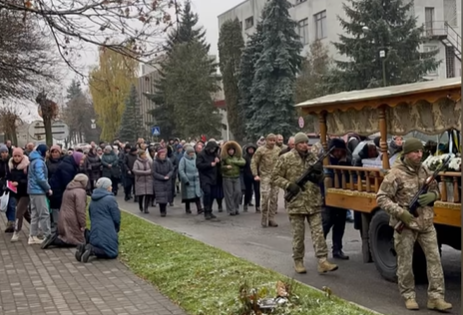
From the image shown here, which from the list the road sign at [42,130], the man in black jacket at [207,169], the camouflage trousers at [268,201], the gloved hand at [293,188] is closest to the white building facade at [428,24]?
the road sign at [42,130]

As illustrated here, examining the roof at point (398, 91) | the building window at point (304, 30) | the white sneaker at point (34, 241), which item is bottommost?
the white sneaker at point (34, 241)

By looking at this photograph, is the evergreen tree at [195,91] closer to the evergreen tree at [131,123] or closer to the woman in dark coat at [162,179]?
the evergreen tree at [131,123]

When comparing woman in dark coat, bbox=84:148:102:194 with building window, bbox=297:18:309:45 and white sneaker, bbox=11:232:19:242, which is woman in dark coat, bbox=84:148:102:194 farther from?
building window, bbox=297:18:309:45

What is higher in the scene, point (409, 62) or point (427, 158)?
point (409, 62)

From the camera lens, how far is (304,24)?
60125 mm

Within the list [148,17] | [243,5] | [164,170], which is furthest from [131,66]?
[243,5]

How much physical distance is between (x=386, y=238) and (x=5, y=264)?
5.93m

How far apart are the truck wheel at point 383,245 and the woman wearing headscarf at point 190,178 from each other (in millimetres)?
8730

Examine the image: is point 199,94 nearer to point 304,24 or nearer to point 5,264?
point 304,24

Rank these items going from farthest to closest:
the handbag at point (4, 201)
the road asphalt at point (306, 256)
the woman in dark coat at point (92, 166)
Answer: the woman in dark coat at point (92, 166) < the handbag at point (4, 201) < the road asphalt at point (306, 256)

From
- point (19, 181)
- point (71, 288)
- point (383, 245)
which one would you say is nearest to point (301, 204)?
point (383, 245)

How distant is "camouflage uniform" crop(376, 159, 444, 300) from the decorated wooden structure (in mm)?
514

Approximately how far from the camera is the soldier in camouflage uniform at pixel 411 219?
7328 millimetres

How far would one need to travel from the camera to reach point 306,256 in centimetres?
1084
